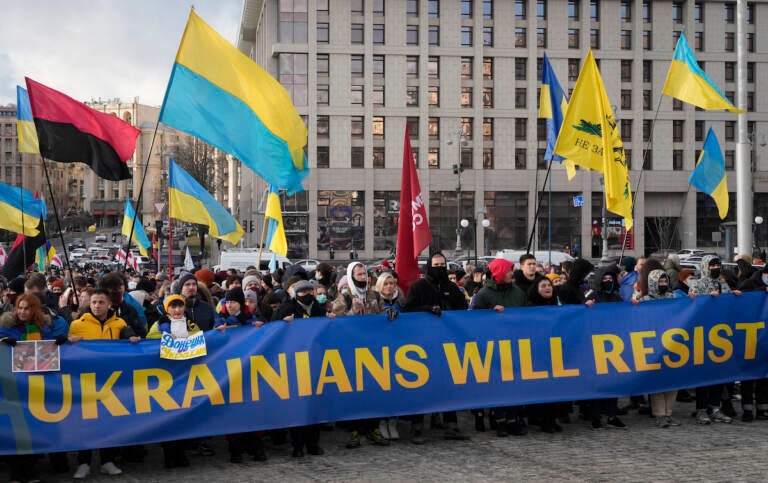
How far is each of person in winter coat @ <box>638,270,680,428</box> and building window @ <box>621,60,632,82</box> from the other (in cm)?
5858

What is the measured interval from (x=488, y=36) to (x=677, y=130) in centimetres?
1656

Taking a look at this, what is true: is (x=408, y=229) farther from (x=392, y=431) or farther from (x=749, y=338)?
(x=749, y=338)

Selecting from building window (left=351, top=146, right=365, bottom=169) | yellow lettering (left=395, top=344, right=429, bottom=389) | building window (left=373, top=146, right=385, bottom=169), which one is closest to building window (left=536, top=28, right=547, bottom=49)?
building window (left=373, top=146, right=385, bottom=169)

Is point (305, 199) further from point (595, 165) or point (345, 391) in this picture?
point (345, 391)

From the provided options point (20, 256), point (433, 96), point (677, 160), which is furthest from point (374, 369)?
point (677, 160)

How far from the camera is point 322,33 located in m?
60.9

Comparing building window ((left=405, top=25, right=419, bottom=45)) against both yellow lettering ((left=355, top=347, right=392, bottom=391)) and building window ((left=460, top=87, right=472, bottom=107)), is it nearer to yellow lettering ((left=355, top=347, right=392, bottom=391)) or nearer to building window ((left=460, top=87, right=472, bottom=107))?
building window ((left=460, top=87, right=472, bottom=107))

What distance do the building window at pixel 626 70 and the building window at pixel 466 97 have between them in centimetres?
1213

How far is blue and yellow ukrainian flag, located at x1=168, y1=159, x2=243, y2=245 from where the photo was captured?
15.1 m

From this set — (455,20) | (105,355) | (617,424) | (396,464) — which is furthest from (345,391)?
(455,20)

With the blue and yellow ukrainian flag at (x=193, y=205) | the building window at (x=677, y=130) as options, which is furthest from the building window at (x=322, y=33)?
the blue and yellow ukrainian flag at (x=193, y=205)

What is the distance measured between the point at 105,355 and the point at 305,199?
177 ft

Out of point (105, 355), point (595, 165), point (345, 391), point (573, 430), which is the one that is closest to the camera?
point (105, 355)

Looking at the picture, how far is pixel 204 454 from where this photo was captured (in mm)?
8062
